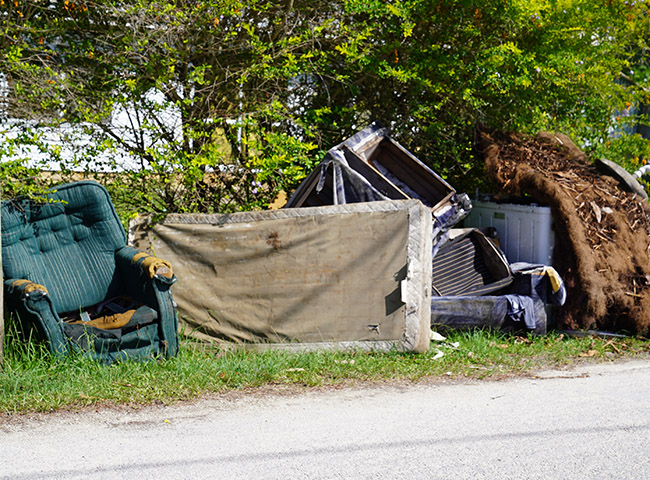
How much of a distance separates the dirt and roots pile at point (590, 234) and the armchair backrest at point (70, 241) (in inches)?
155

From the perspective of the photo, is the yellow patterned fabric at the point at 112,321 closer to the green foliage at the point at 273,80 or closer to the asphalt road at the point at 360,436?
the asphalt road at the point at 360,436

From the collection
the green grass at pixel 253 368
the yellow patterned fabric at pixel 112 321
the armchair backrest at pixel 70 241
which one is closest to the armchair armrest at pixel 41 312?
the green grass at pixel 253 368

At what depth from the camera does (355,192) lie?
6176mm

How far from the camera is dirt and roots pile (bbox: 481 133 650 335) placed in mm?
6078

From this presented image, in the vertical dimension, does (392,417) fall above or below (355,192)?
below

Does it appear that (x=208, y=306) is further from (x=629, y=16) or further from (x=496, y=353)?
(x=629, y=16)

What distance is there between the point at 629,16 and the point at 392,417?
5676 mm

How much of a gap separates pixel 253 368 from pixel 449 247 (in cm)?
259

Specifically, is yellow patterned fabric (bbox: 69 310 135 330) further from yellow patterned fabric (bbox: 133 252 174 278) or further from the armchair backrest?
yellow patterned fabric (bbox: 133 252 174 278)

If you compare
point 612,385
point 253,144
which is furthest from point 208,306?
point 612,385

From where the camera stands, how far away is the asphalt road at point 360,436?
3416mm

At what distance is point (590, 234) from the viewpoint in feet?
20.7

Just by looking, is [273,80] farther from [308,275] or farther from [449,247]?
[449,247]

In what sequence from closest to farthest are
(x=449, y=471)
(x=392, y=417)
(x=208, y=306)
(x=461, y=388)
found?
(x=449, y=471), (x=392, y=417), (x=461, y=388), (x=208, y=306)
